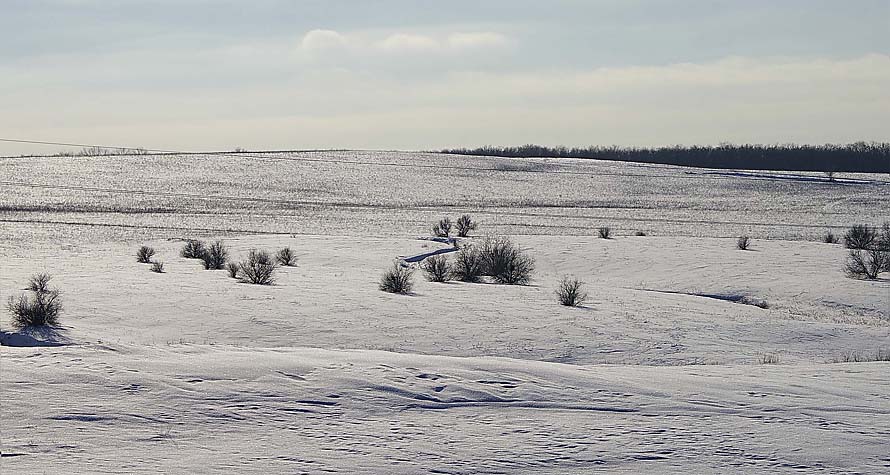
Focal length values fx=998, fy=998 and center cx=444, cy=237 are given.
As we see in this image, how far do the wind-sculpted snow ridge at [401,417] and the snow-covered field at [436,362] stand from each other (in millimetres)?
30

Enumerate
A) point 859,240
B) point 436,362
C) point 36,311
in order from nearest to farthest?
point 436,362
point 36,311
point 859,240

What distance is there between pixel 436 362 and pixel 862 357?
7963mm

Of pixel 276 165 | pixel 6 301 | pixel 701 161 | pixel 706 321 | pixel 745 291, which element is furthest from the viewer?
pixel 701 161

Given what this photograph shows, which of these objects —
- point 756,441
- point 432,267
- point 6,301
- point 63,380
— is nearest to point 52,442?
point 63,380

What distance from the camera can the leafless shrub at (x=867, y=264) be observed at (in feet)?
86.3

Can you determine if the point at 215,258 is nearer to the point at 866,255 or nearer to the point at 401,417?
the point at 401,417

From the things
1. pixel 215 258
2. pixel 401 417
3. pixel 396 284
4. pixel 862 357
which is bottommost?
pixel 862 357

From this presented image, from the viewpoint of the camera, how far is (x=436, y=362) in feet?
37.3

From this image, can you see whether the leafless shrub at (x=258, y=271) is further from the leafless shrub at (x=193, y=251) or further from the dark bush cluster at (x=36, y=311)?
the dark bush cluster at (x=36, y=311)

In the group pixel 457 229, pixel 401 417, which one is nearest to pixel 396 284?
pixel 401 417

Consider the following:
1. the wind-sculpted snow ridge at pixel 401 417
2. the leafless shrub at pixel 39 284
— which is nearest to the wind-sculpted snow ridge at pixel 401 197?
the leafless shrub at pixel 39 284

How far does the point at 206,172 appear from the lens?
66.2 meters

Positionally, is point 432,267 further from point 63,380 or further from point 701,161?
point 701,161

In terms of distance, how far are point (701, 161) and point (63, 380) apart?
127m
